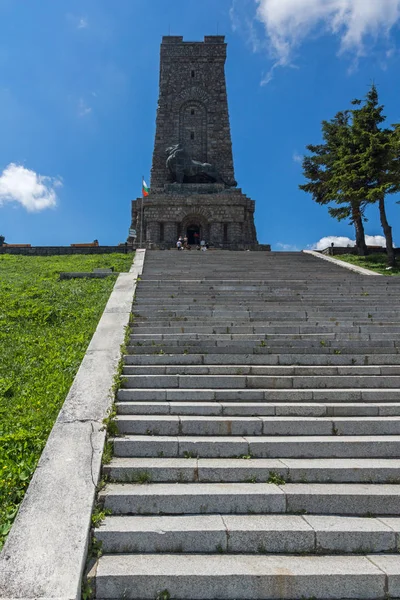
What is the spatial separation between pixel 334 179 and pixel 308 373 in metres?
15.7

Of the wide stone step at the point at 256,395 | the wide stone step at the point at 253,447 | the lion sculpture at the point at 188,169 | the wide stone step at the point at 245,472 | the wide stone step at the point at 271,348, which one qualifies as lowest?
the wide stone step at the point at 245,472

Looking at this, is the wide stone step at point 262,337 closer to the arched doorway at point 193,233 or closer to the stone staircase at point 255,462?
the stone staircase at point 255,462

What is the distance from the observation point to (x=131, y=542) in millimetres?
3689

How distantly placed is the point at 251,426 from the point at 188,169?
26.5 metres

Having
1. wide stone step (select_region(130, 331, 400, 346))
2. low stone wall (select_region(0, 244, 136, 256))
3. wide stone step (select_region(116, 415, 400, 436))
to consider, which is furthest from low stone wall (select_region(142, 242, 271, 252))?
wide stone step (select_region(116, 415, 400, 436))

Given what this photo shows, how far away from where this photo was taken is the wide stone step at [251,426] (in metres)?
5.18

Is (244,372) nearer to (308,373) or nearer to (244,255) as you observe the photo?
(308,373)

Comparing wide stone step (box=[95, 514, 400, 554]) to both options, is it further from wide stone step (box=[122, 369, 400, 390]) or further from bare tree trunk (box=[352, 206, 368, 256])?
bare tree trunk (box=[352, 206, 368, 256])

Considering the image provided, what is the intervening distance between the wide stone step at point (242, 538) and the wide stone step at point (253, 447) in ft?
3.42

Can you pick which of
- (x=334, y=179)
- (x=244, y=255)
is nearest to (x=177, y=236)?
(x=244, y=255)

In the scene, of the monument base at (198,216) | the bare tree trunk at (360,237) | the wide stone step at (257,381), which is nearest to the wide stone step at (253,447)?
the wide stone step at (257,381)

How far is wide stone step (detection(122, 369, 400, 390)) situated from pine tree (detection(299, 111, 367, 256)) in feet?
46.8

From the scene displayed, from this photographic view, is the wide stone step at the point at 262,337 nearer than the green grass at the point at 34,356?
No

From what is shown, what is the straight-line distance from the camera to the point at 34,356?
7203 mm
